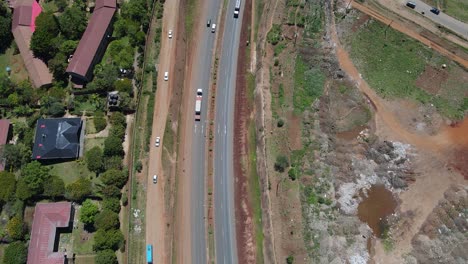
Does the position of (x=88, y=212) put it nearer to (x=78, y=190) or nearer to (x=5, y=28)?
(x=78, y=190)

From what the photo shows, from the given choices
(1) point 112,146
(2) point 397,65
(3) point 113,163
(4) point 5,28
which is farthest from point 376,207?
(4) point 5,28

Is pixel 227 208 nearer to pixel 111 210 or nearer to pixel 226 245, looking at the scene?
pixel 226 245

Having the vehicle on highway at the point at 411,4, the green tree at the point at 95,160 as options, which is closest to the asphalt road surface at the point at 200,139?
the green tree at the point at 95,160

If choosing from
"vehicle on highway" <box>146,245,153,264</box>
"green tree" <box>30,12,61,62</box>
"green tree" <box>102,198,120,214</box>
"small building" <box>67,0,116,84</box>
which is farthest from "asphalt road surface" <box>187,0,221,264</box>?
"green tree" <box>30,12,61,62</box>

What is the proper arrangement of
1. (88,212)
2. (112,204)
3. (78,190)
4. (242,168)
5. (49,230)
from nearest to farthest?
(88,212) → (49,230) → (112,204) → (78,190) → (242,168)

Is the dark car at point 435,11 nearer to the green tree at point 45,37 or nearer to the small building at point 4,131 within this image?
the green tree at point 45,37

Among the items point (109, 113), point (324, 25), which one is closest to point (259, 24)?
point (324, 25)

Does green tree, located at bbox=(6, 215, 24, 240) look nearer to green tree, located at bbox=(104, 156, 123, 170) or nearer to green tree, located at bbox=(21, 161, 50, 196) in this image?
green tree, located at bbox=(21, 161, 50, 196)
